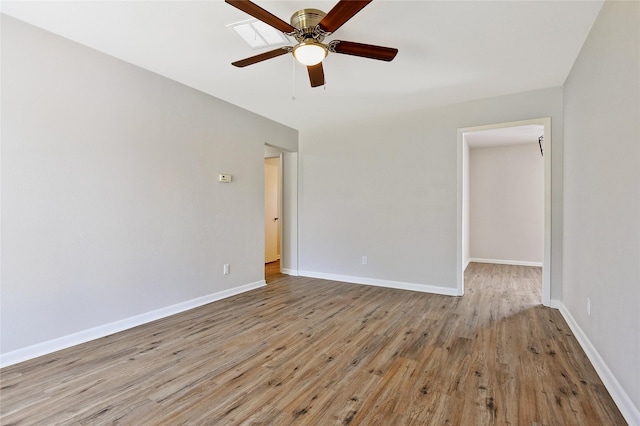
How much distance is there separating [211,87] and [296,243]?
284cm

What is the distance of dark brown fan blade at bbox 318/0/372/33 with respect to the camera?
1.63 meters

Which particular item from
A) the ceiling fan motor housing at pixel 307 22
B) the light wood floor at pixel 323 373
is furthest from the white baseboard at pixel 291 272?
the ceiling fan motor housing at pixel 307 22

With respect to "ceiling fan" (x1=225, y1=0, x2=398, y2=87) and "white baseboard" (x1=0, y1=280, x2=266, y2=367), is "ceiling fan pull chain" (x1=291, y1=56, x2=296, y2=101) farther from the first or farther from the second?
"white baseboard" (x1=0, y1=280, x2=266, y2=367)

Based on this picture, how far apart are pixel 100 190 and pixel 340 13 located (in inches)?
98.1

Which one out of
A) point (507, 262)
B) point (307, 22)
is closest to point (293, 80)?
point (307, 22)

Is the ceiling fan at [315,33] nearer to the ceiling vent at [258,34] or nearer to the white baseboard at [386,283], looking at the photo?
the ceiling vent at [258,34]

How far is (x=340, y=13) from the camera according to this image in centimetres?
175

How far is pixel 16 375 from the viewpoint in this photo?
2.10m

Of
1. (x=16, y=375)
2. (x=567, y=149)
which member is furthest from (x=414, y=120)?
(x=16, y=375)

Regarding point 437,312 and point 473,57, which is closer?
point 473,57

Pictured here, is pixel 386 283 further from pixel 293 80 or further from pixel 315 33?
pixel 315 33

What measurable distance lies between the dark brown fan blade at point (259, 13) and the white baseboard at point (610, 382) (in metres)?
2.86

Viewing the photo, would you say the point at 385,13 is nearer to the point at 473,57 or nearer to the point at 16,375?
the point at 473,57

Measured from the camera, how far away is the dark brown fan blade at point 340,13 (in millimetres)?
1634
